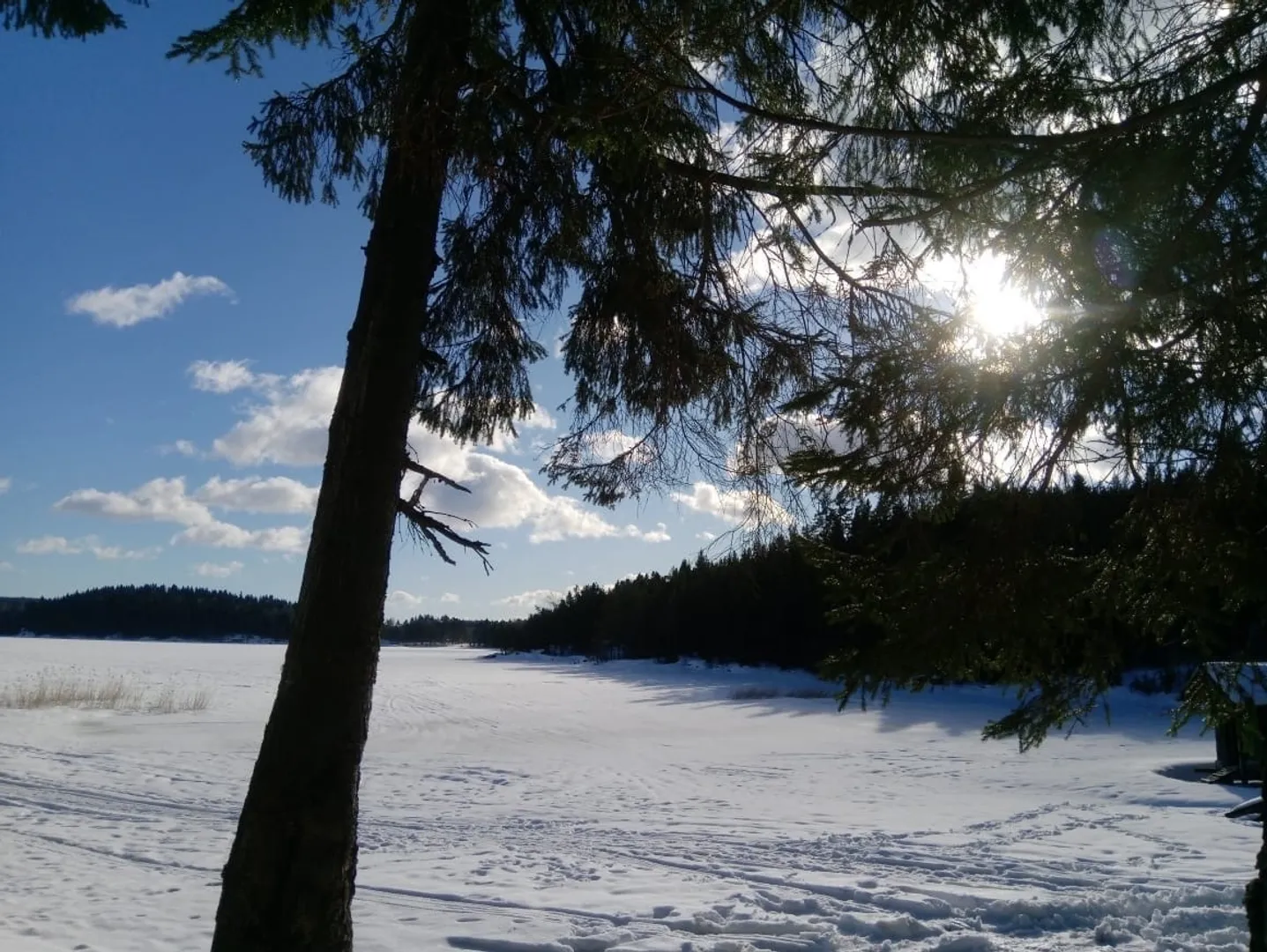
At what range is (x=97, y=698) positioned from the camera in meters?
21.8

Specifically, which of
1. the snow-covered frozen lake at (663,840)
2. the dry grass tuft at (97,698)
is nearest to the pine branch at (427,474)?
the snow-covered frozen lake at (663,840)

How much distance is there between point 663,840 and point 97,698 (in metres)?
17.8

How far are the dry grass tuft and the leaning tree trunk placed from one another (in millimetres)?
19166

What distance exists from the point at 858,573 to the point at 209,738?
16.3m

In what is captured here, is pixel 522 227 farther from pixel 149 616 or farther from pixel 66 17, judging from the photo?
pixel 149 616

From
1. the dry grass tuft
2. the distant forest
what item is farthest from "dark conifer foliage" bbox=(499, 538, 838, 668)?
the dry grass tuft

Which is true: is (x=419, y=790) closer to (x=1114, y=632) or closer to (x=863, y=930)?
(x=863, y=930)

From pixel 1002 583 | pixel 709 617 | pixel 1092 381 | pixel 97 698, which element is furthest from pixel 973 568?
pixel 709 617

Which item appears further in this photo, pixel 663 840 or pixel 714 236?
pixel 663 840

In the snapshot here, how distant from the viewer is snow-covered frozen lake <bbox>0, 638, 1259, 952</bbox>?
5891 millimetres

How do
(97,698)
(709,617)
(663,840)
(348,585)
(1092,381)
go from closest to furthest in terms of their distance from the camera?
(1092,381)
(348,585)
(663,840)
(97,698)
(709,617)

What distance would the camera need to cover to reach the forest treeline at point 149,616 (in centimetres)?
11181

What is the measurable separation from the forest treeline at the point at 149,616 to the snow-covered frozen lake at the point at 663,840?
9815 centimetres

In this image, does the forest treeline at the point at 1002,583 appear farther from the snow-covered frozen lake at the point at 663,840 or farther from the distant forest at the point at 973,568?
the snow-covered frozen lake at the point at 663,840
